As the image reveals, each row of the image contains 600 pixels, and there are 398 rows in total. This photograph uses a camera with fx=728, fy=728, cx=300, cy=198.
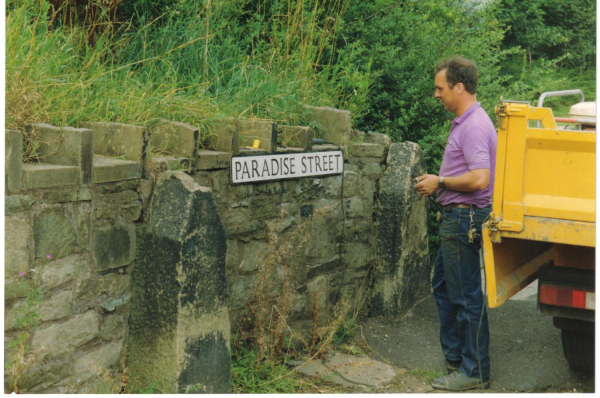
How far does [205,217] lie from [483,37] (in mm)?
4711

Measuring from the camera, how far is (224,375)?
13.5ft

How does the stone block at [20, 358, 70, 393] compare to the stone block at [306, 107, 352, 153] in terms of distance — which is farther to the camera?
the stone block at [306, 107, 352, 153]

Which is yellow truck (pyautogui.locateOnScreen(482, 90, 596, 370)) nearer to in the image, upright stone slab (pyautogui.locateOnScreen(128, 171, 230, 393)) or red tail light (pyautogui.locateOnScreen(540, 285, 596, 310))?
red tail light (pyautogui.locateOnScreen(540, 285, 596, 310))

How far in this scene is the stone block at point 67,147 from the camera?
11.2 ft

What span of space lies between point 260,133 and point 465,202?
1.38m

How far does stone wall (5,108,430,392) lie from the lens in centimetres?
335

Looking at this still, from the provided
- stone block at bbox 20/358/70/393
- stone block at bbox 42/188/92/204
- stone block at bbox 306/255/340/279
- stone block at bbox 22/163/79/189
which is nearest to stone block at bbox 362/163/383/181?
stone block at bbox 306/255/340/279

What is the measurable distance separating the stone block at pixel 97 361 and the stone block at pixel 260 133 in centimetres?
155

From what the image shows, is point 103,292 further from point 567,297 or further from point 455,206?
point 567,297

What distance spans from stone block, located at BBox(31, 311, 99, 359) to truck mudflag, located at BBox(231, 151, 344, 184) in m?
1.28

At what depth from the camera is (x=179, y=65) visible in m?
5.43

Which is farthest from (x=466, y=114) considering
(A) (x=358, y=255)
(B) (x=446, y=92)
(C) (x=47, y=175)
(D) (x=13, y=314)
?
(D) (x=13, y=314)

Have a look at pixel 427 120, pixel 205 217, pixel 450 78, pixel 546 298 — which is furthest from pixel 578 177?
pixel 427 120

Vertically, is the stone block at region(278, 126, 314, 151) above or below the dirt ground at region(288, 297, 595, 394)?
above
